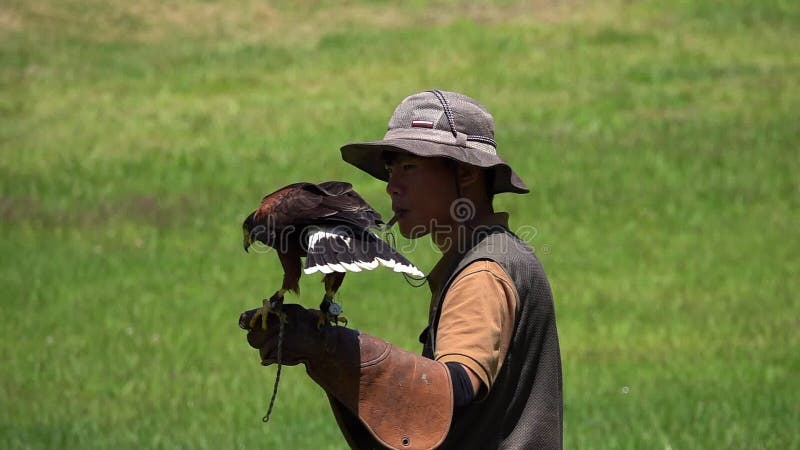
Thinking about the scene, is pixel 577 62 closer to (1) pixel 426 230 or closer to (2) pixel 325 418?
(2) pixel 325 418

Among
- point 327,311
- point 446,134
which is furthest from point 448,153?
point 327,311

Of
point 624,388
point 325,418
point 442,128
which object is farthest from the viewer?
point 624,388

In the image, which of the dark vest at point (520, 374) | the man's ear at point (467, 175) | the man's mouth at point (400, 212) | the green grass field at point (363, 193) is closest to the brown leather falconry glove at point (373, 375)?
the dark vest at point (520, 374)

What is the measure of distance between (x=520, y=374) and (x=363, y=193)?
36.1ft

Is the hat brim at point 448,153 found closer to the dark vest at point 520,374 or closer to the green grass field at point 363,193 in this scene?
the dark vest at point 520,374

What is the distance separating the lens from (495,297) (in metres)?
3.59

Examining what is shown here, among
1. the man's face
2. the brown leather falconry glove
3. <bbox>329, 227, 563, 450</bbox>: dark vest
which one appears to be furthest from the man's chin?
Answer: the brown leather falconry glove

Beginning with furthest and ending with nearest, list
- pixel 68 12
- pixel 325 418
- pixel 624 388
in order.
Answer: pixel 68 12, pixel 624 388, pixel 325 418

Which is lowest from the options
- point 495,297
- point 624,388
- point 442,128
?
point 624,388

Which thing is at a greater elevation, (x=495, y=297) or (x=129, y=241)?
(x=495, y=297)

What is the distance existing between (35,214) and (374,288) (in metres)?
4.47

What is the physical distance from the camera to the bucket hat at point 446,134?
3.77 m

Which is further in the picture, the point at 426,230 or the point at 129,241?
the point at 129,241

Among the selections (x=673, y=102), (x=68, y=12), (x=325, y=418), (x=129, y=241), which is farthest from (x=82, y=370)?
(x=68, y=12)
